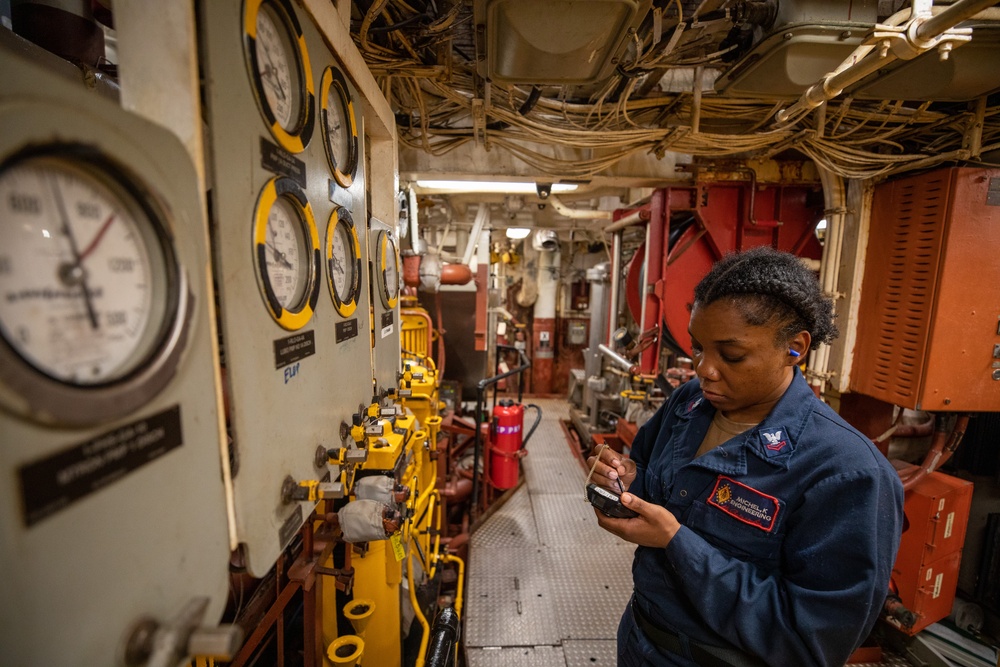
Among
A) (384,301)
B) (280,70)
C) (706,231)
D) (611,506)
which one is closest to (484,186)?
(706,231)

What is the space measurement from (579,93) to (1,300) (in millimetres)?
2977

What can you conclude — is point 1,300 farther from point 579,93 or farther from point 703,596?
point 579,93

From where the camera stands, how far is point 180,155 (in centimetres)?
63

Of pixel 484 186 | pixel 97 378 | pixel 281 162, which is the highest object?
pixel 484 186

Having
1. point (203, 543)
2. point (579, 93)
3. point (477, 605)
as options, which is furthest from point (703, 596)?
point (579, 93)

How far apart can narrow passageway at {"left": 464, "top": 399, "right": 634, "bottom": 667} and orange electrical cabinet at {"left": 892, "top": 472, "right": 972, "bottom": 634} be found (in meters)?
1.68

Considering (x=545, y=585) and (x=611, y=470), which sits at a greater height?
(x=611, y=470)

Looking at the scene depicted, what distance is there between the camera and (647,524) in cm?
113

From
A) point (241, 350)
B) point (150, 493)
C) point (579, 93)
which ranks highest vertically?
point (579, 93)

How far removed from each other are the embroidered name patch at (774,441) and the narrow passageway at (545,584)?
1987 millimetres

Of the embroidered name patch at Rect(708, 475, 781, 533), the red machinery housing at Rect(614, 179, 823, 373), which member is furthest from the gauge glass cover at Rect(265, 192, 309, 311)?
the red machinery housing at Rect(614, 179, 823, 373)

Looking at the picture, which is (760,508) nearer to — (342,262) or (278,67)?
(342,262)

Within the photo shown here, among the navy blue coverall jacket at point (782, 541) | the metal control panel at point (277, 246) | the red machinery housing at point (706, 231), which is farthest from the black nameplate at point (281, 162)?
the red machinery housing at point (706, 231)

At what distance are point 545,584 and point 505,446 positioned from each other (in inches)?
49.7
